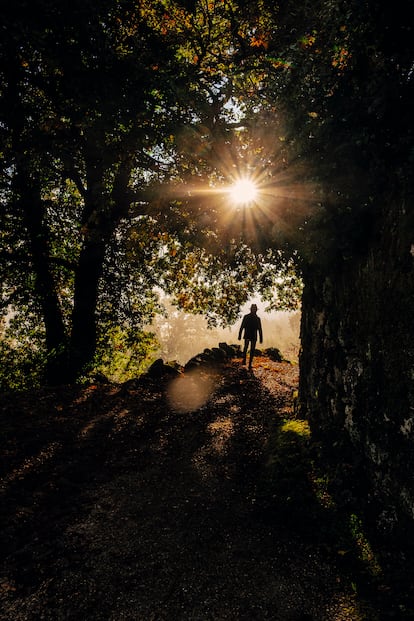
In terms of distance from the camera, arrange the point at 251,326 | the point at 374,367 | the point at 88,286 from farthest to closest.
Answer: the point at 88,286 → the point at 251,326 → the point at 374,367

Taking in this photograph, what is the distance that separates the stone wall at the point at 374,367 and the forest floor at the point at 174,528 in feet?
2.13

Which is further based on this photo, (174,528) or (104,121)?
(104,121)

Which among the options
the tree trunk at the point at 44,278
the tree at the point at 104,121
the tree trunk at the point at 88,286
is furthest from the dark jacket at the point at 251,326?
the tree trunk at the point at 44,278

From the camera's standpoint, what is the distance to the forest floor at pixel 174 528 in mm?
3320

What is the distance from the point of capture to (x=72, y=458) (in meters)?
6.21

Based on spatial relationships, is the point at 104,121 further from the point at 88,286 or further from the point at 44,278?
the point at 44,278

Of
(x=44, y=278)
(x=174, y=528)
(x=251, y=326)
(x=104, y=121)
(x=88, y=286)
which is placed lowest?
(x=174, y=528)

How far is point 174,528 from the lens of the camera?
4414 millimetres

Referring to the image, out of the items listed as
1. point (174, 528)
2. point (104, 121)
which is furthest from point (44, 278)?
point (174, 528)

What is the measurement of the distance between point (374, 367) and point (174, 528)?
10.9 feet

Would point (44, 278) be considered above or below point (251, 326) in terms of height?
above

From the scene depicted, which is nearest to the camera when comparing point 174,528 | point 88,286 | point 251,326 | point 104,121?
point 174,528

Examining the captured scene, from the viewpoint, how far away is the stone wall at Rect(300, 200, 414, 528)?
3404 millimetres

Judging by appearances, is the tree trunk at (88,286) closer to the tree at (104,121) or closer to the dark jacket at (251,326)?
the tree at (104,121)
